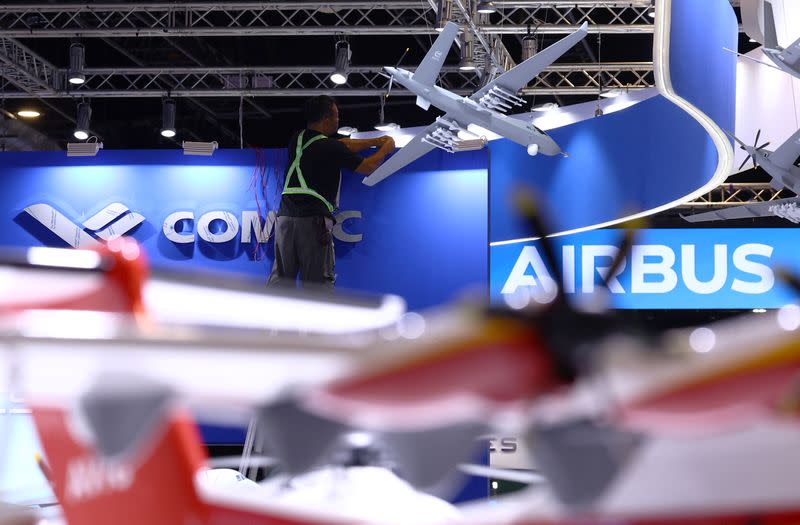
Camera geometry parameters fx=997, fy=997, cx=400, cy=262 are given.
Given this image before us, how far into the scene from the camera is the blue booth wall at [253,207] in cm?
796

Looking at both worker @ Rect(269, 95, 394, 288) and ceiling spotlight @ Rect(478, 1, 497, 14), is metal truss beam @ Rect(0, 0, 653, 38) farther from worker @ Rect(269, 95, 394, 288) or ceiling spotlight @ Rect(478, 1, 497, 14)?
worker @ Rect(269, 95, 394, 288)

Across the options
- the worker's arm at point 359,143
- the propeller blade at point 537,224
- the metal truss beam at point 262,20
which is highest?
the metal truss beam at point 262,20

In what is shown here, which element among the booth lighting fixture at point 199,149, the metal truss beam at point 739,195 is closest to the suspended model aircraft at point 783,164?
the metal truss beam at point 739,195

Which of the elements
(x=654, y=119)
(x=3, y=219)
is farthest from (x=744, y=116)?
(x=3, y=219)

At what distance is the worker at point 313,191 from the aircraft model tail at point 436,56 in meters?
4.98

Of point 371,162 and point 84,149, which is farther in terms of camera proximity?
point 84,149

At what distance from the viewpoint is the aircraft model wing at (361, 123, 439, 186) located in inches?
308

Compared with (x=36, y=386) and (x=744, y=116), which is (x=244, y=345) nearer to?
(x=36, y=386)

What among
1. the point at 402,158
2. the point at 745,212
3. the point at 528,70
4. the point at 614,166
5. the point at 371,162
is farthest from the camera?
the point at 745,212

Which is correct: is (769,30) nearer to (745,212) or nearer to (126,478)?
(126,478)

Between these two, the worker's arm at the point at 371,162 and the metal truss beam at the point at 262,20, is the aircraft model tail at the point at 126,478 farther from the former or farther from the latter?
the metal truss beam at the point at 262,20

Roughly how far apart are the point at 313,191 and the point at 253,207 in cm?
265

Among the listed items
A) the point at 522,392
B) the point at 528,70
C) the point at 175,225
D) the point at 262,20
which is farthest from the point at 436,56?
the point at 522,392

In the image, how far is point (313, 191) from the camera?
19.6ft
